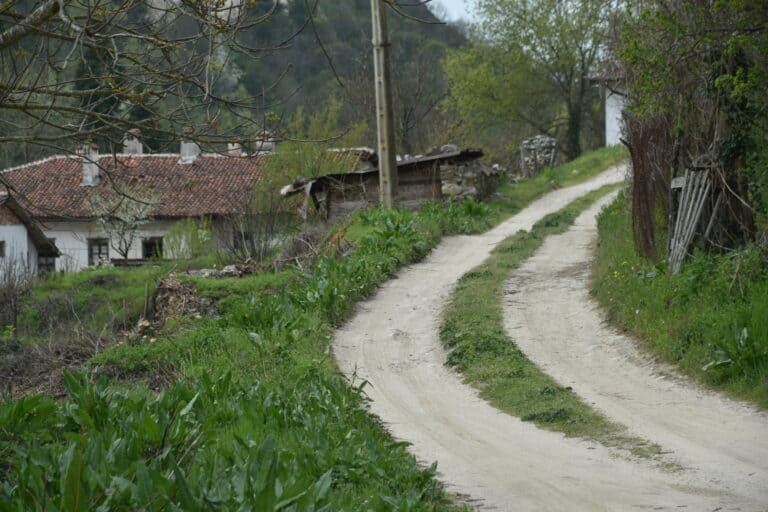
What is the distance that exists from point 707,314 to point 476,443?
409 centimetres

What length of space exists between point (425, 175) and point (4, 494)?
22663 mm

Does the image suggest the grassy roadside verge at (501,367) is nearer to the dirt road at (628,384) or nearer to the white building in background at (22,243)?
the dirt road at (628,384)

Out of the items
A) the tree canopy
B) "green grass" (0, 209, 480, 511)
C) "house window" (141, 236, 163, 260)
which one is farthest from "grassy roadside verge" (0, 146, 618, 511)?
the tree canopy

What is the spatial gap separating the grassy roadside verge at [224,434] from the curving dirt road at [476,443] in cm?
45

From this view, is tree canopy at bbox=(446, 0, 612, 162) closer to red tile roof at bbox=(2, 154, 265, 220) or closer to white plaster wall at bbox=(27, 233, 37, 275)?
red tile roof at bbox=(2, 154, 265, 220)

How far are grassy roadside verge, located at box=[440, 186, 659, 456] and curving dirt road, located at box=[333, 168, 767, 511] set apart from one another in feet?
0.74

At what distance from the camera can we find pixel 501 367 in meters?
12.2

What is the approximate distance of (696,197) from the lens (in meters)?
13.1

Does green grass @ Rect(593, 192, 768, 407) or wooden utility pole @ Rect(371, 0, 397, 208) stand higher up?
wooden utility pole @ Rect(371, 0, 397, 208)

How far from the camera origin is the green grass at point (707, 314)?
10305mm

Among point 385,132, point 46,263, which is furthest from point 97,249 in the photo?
point 385,132

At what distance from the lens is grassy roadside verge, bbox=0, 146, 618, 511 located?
5.48m

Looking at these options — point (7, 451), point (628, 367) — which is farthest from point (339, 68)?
point (7, 451)

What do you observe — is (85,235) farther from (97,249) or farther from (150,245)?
(150,245)
